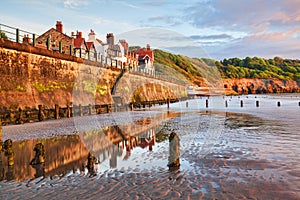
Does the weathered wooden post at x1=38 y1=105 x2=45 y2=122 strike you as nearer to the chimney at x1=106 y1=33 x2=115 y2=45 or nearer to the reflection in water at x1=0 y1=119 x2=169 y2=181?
the reflection in water at x1=0 y1=119 x2=169 y2=181

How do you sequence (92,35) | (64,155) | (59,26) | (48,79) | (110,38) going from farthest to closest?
(110,38)
(92,35)
(59,26)
(48,79)
(64,155)

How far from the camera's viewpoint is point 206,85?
135 metres

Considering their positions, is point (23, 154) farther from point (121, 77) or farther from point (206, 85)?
point (206, 85)

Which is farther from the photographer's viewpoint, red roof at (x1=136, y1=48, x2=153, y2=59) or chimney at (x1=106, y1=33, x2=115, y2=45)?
red roof at (x1=136, y1=48, x2=153, y2=59)

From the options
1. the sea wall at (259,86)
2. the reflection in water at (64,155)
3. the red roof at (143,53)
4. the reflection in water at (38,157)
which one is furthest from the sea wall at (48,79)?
the sea wall at (259,86)

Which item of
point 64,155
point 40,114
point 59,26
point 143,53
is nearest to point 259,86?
point 143,53

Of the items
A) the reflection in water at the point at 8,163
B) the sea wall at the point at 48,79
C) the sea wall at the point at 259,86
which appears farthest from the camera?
the sea wall at the point at 259,86

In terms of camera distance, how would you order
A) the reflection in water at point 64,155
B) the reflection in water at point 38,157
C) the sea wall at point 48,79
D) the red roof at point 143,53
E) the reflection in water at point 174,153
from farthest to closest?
the red roof at point 143,53, the sea wall at point 48,79, the reflection in water at point 38,157, the reflection in water at point 174,153, the reflection in water at point 64,155

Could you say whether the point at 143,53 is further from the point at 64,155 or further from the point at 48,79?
the point at 64,155

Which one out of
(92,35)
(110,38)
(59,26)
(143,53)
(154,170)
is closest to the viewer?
(154,170)

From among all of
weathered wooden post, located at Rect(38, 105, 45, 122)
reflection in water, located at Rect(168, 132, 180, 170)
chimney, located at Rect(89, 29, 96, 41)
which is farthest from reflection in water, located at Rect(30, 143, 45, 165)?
chimney, located at Rect(89, 29, 96, 41)

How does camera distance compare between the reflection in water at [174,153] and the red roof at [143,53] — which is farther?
the red roof at [143,53]

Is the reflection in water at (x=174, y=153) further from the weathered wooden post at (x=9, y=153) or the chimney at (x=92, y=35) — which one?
the chimney at (x=92, y=35)

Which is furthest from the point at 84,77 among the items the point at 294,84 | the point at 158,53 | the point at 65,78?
the point at 294,84
